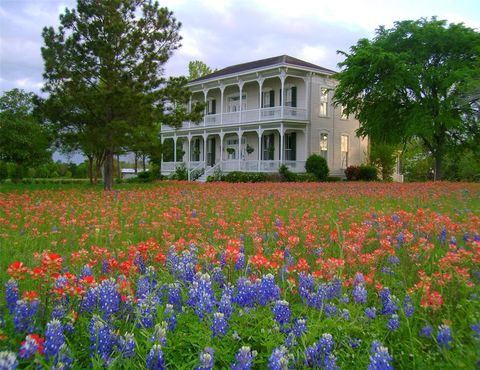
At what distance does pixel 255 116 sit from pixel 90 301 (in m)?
29.5

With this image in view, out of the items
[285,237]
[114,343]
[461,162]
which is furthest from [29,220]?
[461,162]

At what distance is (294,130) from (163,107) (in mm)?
15028

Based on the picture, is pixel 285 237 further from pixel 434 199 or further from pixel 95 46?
pixel 95 46

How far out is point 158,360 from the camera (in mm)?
2037

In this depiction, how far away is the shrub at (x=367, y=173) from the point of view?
30719mm

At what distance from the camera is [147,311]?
250cm

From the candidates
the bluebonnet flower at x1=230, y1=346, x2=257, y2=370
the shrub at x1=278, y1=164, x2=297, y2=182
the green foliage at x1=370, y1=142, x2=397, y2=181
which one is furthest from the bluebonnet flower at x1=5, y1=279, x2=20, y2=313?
the green foliage at x1=370, y1=142, x2=397, y2=181

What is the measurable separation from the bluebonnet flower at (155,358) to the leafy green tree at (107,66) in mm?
14492

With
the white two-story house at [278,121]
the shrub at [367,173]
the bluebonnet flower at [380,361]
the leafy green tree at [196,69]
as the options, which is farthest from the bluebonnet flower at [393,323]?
the leafy green tree at [196,69]

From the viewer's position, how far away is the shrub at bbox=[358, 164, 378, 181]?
1209 inches

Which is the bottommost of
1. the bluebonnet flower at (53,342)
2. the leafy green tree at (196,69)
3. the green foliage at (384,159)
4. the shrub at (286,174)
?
the bluebonnet flower at (53,342)

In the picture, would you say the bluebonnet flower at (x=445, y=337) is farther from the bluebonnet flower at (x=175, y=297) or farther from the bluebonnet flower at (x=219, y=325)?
the bluebonnet flower at (x=175, y=297)

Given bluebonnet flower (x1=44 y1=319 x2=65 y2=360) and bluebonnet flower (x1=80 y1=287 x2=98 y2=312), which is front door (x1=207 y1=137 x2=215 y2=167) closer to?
bluebonnet flower (x1=80 y1=287 x2=98 y2=312)

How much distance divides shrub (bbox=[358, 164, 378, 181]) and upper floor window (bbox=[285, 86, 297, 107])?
20.5ft
